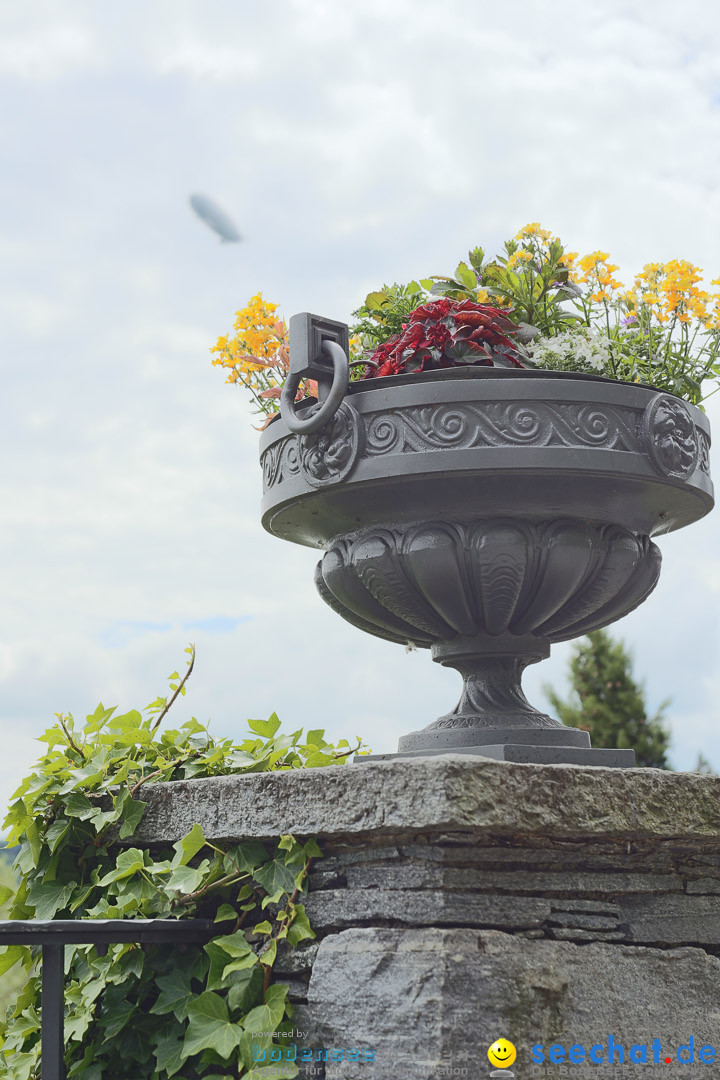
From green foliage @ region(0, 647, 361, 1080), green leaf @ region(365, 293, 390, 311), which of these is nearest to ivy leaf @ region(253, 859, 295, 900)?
green foliage @ region(0, 647, 361, 1080)

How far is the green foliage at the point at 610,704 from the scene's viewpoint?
8422 millimetres

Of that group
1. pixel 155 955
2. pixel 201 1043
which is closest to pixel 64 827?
pixel 155 955

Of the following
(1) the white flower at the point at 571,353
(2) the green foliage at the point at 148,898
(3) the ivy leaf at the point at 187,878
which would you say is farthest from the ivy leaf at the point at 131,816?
(1) the white flower at the point at 571,353

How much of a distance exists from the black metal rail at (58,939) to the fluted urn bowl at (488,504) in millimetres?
586

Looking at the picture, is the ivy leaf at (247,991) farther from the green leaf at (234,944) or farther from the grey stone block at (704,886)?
the grey stone block at (704,886)

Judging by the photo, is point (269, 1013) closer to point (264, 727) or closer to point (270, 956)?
point (270, 956)

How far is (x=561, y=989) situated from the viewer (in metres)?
1.59

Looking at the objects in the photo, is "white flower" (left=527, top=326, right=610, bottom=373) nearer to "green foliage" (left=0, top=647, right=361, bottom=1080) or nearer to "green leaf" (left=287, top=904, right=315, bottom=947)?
"green foliage" (left=0, top=647, right=361, bottom=1080)

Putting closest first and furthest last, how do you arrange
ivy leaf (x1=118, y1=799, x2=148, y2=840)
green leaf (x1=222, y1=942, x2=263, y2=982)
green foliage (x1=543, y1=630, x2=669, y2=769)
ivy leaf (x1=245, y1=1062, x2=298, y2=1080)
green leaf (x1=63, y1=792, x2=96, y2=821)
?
ivy leaf (x1=245, y1=1062, x2=298, y2=1080) < green leaf (x1=222, y1=942, x2=263, y2=982) < ivy leaf (x1=118, y1=799, x2=148, y2=840) < green leaf (x1=63, y1=792, x2=96, y2=821) < green foliage (x1=543, y1=630, x2=669, y2=769)

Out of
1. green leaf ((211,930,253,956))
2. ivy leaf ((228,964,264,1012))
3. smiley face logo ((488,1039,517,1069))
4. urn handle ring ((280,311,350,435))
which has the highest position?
urn handle ring ((280,311,350,435))

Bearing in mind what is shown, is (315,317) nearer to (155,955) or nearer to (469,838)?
(469,838)

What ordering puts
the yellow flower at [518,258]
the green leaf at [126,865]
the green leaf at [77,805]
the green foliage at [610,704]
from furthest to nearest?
the green foliage at [610,704]
the yellow flower at [518,258]
the green leaf at [77,805]
the green leaf at [126,865]

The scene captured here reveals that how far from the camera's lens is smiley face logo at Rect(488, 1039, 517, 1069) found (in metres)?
1.48

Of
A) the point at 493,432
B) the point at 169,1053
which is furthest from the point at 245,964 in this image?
the point at 493,432
